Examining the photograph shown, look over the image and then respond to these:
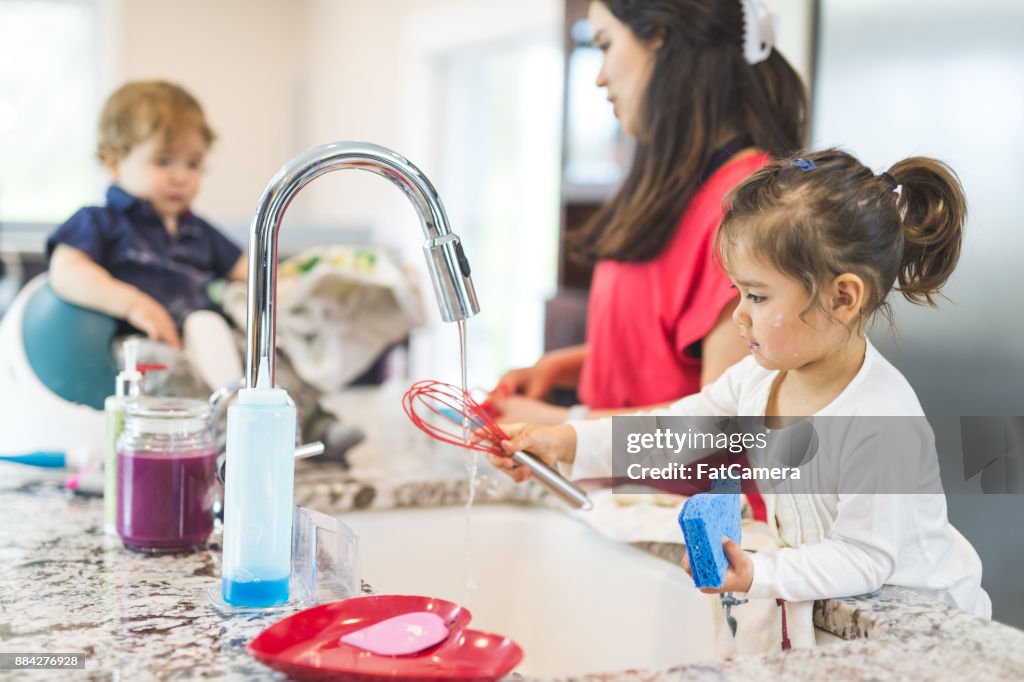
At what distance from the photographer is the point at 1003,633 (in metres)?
0.78

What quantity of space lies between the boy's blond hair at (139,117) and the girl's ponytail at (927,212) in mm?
952

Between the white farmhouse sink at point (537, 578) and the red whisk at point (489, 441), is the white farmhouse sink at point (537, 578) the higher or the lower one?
the lower one

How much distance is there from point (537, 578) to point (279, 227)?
1.99 ft

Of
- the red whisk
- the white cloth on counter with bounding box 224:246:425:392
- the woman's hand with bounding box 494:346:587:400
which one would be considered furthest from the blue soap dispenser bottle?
the white cloth on counter with bounding box 224:246:425:392

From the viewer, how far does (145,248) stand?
144cm

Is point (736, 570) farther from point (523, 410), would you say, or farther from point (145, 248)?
A: point (145, 248)

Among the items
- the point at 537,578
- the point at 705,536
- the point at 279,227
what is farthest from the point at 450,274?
the point at 537,578

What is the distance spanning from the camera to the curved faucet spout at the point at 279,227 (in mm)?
822

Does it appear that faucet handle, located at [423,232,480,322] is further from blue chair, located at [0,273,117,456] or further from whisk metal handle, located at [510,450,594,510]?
blue chair, located at [0,273,117,456]

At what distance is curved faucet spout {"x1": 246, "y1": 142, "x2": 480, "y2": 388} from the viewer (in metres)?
0.82

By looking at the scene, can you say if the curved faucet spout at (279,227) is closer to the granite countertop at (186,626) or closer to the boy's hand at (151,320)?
the granite countertop at (186,626)

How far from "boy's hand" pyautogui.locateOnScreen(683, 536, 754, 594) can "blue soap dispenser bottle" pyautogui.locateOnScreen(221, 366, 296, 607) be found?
304 millimetres

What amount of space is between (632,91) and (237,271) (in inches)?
25.4

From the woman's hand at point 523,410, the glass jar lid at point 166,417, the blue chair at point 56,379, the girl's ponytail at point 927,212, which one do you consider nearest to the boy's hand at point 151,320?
the blue chair at point 56,379
